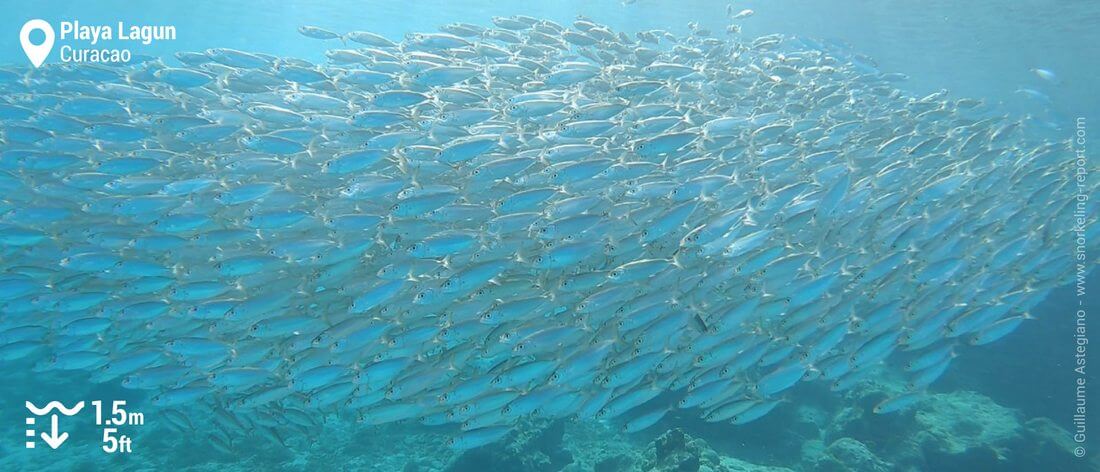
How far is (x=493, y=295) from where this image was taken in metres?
5.77

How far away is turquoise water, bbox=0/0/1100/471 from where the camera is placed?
593 centimetres

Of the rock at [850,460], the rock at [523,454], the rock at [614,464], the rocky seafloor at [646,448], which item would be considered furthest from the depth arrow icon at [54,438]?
the rock at [850,460]

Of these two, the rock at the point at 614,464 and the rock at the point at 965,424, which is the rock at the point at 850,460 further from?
the rock at the point at 614,464

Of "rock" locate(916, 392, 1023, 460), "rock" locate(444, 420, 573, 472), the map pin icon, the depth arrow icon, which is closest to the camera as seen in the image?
"rock" locate(444, 420, 573, 472)

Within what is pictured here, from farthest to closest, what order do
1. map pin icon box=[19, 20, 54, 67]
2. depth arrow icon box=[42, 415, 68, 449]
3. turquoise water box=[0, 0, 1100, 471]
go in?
map pin icon box=[19, 20, 54, 67], depth arrow icon box=[42, 415, 68, 449], turquoise water box=[0, 0, 1100, 471]

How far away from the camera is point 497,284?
18.9 feet

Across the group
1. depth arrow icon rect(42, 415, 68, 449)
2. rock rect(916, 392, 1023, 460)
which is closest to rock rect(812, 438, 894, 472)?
rock rect(916, 392, 1023, 460)

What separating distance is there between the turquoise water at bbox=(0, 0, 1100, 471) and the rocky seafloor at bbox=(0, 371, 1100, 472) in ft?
0.12

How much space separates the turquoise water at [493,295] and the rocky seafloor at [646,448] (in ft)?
0.12

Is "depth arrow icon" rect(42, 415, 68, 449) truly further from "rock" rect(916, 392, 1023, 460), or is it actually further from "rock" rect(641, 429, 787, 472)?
"rock" rect(916, 392, 1023, 460)

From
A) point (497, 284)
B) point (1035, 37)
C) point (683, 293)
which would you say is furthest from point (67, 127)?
point (1035, 37)

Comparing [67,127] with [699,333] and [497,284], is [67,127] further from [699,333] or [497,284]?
[699,333]

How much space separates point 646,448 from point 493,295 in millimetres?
3519

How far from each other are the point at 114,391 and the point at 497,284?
8.32 metres
